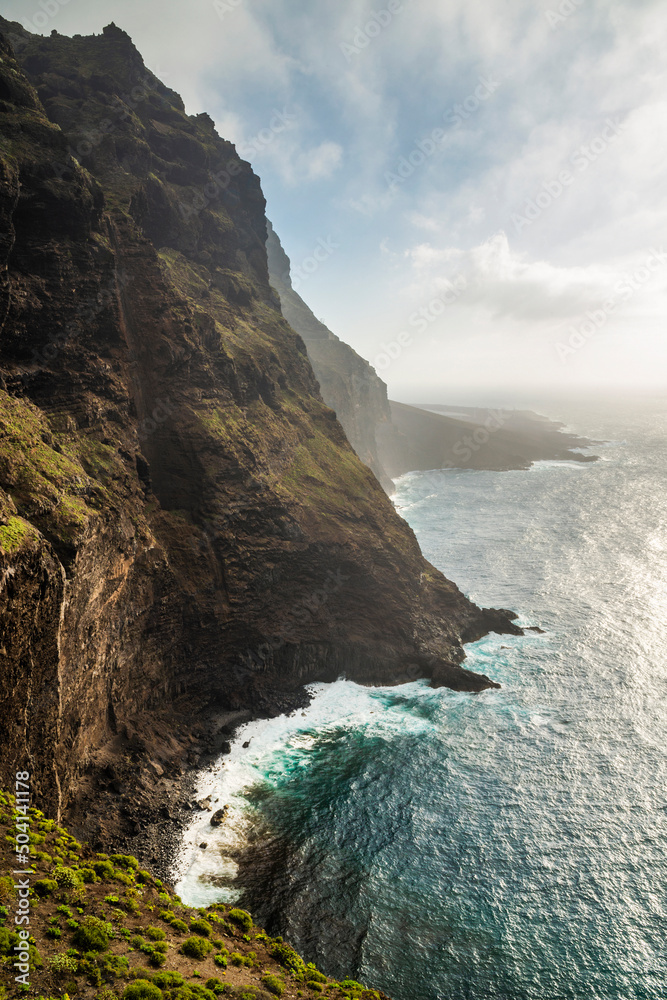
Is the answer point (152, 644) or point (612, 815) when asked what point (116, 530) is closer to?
point (152, 644)

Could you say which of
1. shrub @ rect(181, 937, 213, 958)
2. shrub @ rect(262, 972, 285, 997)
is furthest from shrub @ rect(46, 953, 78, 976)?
shrub @ rect(262, 972, 285, 997)

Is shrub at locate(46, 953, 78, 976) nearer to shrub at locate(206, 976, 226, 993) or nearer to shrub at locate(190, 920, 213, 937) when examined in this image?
shrub at locate(206, 976, 226, 993)

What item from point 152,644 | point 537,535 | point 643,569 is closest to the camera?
point 152,644

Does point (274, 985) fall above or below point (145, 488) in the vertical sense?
below

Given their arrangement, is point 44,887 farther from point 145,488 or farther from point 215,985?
point 145,488

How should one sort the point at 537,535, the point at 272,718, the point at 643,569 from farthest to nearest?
the point at 537,535, the point at 643,569, the point at 272,718

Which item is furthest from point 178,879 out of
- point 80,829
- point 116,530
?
point 116,530

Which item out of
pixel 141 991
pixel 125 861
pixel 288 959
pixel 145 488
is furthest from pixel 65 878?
pixel 145 488
